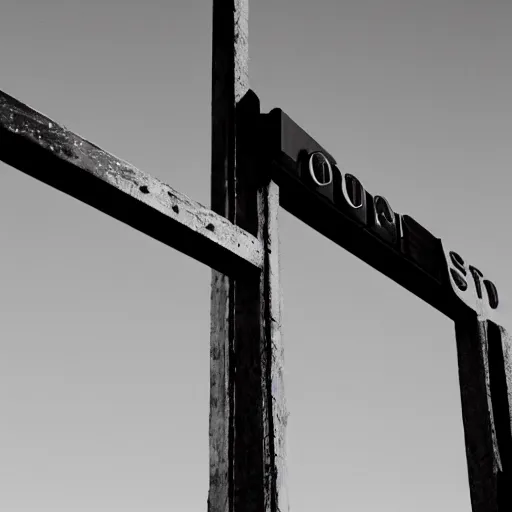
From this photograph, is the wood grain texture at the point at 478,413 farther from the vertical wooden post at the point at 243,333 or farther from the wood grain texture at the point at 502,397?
the vertical wooden post at the point at 243,333

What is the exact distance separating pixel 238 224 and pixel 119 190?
66 cm

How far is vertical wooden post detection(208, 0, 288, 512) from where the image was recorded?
2641 millimetres

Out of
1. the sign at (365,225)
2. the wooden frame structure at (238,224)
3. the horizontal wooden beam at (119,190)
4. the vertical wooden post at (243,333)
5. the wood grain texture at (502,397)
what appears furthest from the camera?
the wood grain texture at (502,397)

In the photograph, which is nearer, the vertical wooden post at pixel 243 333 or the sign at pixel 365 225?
the vertical wooden post at pixel 243 333

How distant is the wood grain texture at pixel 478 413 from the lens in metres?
3.85

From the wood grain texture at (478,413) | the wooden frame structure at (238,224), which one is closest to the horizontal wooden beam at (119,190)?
A: the wooden frame structure at (238,224)

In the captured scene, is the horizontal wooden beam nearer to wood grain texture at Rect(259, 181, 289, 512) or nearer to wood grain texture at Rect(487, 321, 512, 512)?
wood grain texture at Rect(259, 181, 289, 512)

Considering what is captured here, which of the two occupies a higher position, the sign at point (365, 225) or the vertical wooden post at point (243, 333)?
the sign at point (365, 225)

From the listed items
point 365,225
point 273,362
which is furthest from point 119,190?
point 365,225

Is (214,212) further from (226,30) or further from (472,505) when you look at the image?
(472,505)

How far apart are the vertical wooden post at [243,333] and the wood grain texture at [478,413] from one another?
4.96ft

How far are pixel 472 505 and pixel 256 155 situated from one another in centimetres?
191

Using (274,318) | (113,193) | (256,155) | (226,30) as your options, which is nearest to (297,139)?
(256,155)

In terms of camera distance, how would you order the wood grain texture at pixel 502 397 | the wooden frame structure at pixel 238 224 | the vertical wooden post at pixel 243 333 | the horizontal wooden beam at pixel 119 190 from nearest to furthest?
1. the horizontal wooden beam at pixel 119 190
2. the wooden frame structure at pixel 238 224
3. the vertical wooden post at pixel 243 333
4. the wood grain texture at pixel 502 397
